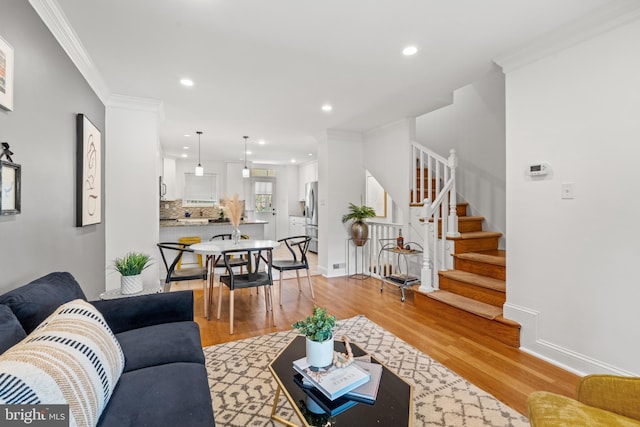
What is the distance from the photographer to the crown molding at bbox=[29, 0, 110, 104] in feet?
6.02

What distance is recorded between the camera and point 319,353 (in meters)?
1.37

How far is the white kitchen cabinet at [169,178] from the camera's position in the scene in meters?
7.27

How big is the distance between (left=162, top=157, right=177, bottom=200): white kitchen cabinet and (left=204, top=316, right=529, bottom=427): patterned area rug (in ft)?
18.9

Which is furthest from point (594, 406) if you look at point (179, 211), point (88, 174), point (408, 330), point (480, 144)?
point (179, 211)

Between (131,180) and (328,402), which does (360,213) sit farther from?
(328,402)

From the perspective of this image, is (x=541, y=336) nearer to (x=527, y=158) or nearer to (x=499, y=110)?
(x=527, y=158)

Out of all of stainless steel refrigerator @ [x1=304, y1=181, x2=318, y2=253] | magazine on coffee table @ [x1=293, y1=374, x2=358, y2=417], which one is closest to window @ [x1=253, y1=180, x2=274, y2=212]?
stainless steel refrigerator @ [x1=304, y1=181, x2=318, y2=253]

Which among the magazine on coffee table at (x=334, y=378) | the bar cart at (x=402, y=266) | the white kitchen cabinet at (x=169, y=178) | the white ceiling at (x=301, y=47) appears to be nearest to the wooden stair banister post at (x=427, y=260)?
the bar cart at (x=402, y=266)

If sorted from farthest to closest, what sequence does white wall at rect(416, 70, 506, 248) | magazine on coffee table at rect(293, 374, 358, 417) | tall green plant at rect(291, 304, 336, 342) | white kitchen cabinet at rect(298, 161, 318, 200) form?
white kitchen cabinet at rect(298, 161, 318, 200), white wall at rect(416, 70, 506, 248), tall green plant at rect(291, 304, 336, 342), magazine on coffee table at rect(293, 374, 358, 417)

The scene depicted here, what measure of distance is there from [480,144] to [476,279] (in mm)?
2281

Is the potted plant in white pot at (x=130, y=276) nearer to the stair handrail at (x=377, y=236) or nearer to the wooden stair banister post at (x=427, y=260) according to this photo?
the wooden stair banister post at (x=427, y=260)

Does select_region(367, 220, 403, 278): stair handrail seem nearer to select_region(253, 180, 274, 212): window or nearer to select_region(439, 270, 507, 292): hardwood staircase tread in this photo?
select_region(439, 270, 507, 292): hardwood staircase tread

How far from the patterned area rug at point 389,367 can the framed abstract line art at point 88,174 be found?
161cm

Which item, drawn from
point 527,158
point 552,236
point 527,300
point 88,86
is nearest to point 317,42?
point 527,158
